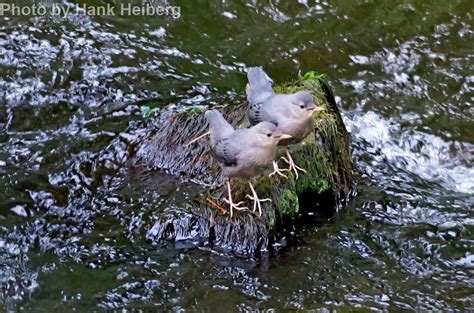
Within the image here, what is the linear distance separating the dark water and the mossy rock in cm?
14

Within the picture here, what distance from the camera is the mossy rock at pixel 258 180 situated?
5133mm

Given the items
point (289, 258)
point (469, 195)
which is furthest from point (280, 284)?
point (469, 195)

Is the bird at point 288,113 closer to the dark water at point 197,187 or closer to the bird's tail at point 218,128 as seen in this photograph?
the bird's tail at point 218,128

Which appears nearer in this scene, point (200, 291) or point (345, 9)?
point (200, 291)

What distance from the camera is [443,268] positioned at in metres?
5.04

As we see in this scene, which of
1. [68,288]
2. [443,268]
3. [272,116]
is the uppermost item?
[272,116]

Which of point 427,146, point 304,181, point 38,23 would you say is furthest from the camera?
point 38,23

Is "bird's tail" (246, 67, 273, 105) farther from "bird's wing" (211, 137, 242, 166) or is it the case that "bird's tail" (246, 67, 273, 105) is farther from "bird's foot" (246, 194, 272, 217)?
"bird's foot" (246, 194, 272, 217)

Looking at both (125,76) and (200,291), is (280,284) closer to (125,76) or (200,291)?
(200,291)

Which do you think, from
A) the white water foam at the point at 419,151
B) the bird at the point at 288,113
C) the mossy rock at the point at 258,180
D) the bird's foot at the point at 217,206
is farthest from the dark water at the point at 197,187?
the bird at the point at 288,113

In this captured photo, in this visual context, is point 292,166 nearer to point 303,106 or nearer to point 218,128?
point 303,106

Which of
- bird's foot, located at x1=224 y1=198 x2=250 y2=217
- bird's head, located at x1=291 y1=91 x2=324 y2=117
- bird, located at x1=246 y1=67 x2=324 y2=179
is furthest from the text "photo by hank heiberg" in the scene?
bird's foot, located at x1=224 y1=198 x2=250 y2=217

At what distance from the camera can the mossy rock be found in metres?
5.13

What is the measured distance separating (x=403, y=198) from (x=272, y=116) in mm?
1311
